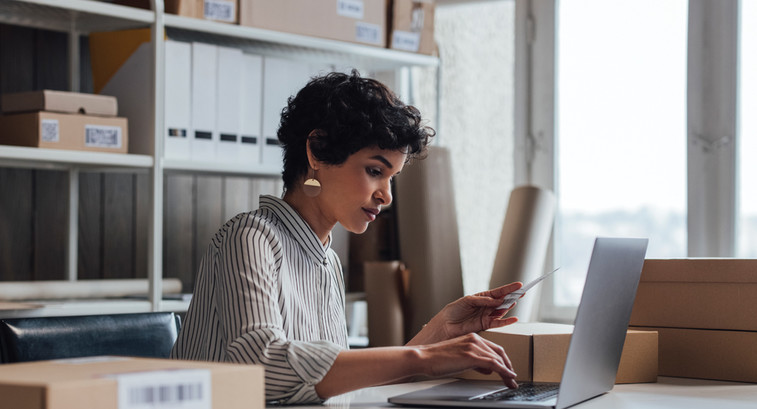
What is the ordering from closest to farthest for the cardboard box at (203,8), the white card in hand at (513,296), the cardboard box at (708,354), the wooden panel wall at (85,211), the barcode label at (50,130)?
the white card in hand at (513,296) → the cardboard box at (708,354) → the barcode label at (50,130) → the cardboard box at (203,8) → the wooden panel wall at (85,211)

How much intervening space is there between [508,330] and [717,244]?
1.46m

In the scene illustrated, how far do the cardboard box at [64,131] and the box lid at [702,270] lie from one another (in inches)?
53.1

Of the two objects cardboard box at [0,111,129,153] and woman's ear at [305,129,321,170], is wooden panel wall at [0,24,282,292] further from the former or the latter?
woman's ear at [305,129,321,170]

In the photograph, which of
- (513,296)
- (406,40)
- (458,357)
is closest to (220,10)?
(406,40)

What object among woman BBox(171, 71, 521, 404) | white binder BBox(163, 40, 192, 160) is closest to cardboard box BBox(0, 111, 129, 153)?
white binder BBox(163, 40, 192, 160)

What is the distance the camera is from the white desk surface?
1223 mm

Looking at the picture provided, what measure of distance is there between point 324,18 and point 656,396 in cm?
163

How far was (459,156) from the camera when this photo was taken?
10.5ft

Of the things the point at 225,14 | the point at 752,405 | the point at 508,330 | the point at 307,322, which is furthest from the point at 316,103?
the point at 225,14

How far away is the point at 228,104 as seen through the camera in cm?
248

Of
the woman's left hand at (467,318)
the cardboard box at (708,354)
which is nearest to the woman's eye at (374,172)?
the woman's left hand at (467,318)

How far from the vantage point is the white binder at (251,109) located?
8.31ft

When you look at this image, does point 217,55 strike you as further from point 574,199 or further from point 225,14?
point 574,199

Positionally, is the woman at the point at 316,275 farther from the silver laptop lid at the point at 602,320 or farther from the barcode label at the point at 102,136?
the barcode label at the point at 102,136
